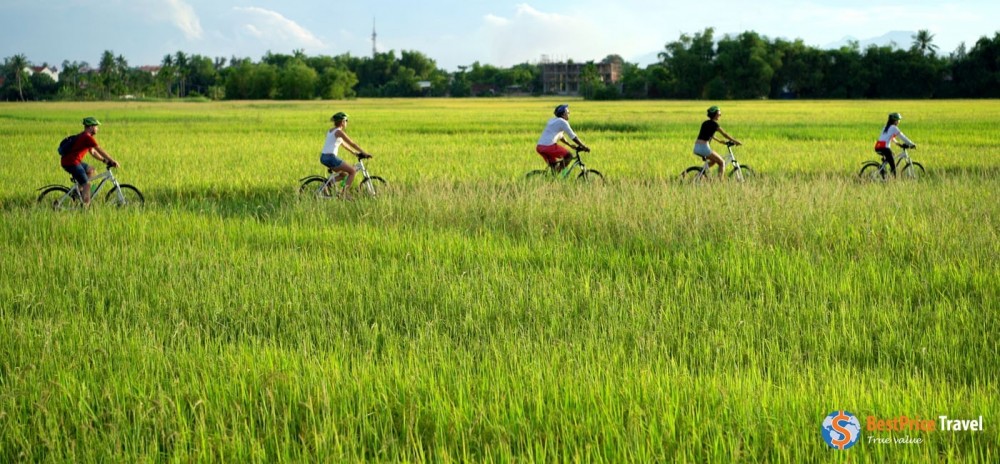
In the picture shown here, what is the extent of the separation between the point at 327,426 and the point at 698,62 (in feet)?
347

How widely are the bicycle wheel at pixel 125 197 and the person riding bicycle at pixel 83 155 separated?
37 cm

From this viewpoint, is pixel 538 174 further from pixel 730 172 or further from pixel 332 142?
pixel 332 142

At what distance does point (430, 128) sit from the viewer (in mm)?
34938

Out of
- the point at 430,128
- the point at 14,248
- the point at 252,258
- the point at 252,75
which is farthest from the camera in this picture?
the point at 252,75

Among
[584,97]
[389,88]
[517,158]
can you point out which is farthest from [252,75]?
[517,158]

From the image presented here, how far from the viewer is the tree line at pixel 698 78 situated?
86.7 metres

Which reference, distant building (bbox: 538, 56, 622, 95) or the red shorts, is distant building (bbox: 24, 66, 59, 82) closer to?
distant building (bbox: 538, 56, 622, 95)

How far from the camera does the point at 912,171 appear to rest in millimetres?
14367

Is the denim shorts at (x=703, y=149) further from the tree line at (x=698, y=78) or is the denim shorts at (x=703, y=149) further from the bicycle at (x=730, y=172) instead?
the tree line at (x=698, y=78)

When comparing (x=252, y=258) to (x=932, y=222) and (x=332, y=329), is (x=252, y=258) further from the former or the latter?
(x=932, y=222)

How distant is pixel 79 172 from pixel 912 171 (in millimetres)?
12703

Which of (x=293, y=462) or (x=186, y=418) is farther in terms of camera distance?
(x=186, y=418)

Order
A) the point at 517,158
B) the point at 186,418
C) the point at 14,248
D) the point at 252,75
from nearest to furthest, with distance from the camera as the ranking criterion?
the point at 186,418 → the point at 14,248 → the point at 517,158 → the point at 252,75

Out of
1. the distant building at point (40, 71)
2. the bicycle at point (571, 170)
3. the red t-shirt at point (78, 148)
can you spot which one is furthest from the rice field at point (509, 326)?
the distant building at point (40, 71)
